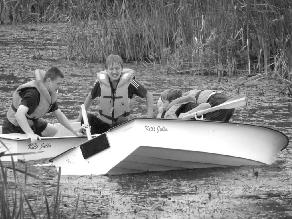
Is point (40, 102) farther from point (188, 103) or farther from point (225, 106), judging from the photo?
point (225, 106)

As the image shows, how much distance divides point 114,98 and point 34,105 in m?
0.99

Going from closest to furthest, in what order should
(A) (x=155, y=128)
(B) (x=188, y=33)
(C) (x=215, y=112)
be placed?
(A) (x=155, y=128) < (C) (x=215, y=112) < (B) (x=188, y=33)

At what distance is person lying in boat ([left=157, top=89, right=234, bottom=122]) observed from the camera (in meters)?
8.97

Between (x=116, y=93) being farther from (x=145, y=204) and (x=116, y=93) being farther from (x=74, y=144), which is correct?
(x=145, y=204)

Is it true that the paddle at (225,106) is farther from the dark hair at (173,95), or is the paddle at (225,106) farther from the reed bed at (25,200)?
the reed bed at (25,200)

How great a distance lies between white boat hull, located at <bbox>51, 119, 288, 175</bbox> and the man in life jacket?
1.27 metres

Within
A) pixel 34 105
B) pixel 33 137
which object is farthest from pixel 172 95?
pixel 33 137

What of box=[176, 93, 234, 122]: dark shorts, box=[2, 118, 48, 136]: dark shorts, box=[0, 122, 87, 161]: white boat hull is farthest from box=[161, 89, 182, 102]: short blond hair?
box=[2, 118, 48, 136]: dark shorts

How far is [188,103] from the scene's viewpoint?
356 inches

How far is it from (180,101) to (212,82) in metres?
4.28

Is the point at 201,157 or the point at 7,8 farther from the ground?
the point at 7,8

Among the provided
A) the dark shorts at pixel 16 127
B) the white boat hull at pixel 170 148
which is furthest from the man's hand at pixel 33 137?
the dark shorts at pixel 16 127

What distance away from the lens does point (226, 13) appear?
13.1 meters

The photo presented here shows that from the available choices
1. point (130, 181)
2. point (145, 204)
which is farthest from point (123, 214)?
point (130, 181)
